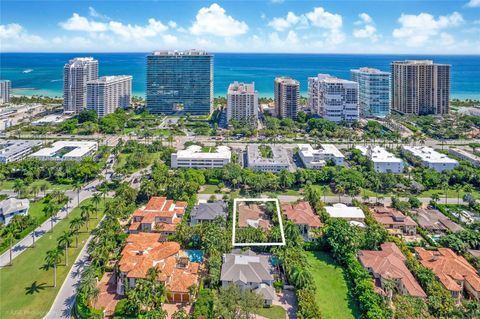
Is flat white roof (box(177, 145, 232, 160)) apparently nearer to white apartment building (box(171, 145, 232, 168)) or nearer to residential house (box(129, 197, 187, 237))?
white apartment building (box(171, 145, 232, 168))

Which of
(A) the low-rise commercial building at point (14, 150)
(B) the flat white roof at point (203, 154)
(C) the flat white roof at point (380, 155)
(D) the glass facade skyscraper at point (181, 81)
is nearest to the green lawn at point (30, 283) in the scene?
(B) the flat white roof at point (203, 154)

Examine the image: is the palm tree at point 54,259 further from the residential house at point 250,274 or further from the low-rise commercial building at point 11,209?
the residential house at point 250,274

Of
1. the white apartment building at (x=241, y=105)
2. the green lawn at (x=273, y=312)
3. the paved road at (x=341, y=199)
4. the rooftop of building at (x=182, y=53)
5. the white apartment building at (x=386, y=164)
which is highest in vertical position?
the rooftop of building at (x=182, y=53)

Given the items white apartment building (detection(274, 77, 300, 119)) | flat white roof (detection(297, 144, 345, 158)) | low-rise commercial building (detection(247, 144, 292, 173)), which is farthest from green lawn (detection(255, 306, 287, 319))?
white apartment building (detection(274, 77, 300, 119))

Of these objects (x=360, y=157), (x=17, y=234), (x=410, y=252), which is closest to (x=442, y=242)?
(x=410, y=252)

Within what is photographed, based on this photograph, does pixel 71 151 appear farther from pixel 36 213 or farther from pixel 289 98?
pixel 289 98

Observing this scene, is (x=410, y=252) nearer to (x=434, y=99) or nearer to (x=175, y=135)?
(x=175, y=135)
